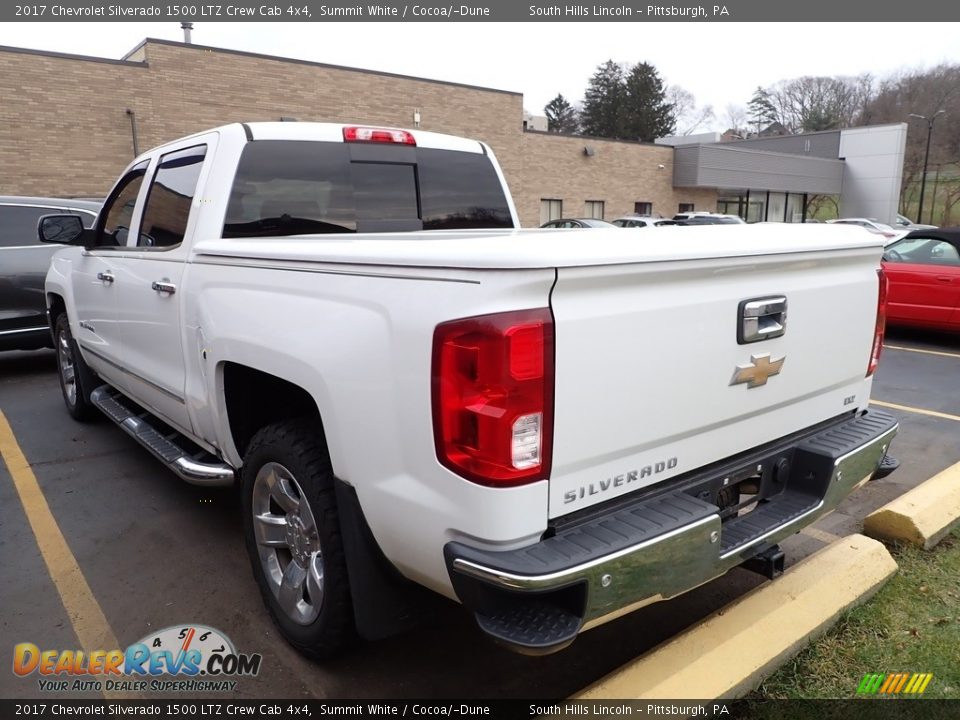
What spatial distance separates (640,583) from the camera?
2.05m

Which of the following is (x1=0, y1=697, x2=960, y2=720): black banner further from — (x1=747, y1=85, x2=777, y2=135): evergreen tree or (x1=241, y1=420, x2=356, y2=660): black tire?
(x1=747, y1=85, x2=777, y2=135): evergreen tree

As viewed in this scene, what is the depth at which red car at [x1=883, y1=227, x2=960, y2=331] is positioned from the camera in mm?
8875

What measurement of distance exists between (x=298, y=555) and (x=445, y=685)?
2.47 feet

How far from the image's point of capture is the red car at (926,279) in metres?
8.88

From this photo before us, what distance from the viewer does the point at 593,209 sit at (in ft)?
117

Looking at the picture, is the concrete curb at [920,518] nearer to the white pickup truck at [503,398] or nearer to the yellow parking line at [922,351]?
the white pickup truck at [503,398]

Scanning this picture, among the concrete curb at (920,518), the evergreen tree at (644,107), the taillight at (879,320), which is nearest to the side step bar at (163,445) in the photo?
the taillight at (879,320)

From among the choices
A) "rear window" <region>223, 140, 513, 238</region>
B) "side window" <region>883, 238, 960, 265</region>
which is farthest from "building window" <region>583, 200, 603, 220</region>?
"rear window" <region>223, 140, 513, 238</region>

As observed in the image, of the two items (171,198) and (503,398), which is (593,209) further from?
(503,398)

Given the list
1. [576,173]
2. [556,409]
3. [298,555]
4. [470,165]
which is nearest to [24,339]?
[470,165]

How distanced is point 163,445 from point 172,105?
20.0m

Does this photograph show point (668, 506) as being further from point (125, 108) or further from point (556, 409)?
point (125, 108)

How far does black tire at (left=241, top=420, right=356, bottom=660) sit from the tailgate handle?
4.96 feet

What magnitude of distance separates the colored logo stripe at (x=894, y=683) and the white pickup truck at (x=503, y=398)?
0.53 m
